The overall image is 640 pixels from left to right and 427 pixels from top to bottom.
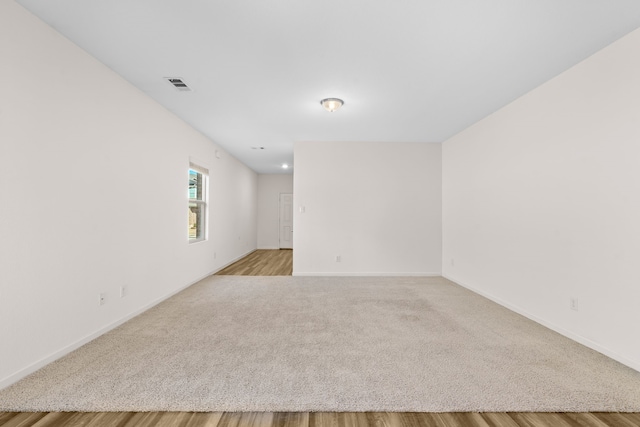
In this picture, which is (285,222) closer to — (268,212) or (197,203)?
(268,212)

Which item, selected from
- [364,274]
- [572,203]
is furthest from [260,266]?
[572,203]

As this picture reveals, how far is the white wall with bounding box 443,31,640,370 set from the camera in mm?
2387

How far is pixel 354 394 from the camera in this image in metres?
1.91

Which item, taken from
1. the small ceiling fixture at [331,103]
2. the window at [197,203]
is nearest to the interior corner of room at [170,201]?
the window at [197,203]

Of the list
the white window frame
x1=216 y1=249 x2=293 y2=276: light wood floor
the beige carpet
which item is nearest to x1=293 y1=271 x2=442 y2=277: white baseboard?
x1=216 y1=249 x2=293 y2=276: light wood floor

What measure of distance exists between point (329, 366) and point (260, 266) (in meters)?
4.81

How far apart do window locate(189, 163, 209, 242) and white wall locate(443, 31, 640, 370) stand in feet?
15.1

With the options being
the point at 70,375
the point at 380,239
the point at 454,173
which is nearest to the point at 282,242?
the point at 380,239

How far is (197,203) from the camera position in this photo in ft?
17.7

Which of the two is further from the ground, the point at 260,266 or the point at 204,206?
the point at 204,206

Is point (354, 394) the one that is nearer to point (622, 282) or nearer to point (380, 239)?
point (622, 282)

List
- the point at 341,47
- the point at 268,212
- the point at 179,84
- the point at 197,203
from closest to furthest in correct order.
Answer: the point at 341,47, the point at 179,84, the point at 197,203, the point at 268,212

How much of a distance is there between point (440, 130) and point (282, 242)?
6608 mm

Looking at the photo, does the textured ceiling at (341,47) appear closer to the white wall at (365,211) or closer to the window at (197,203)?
the window at (197,203)
